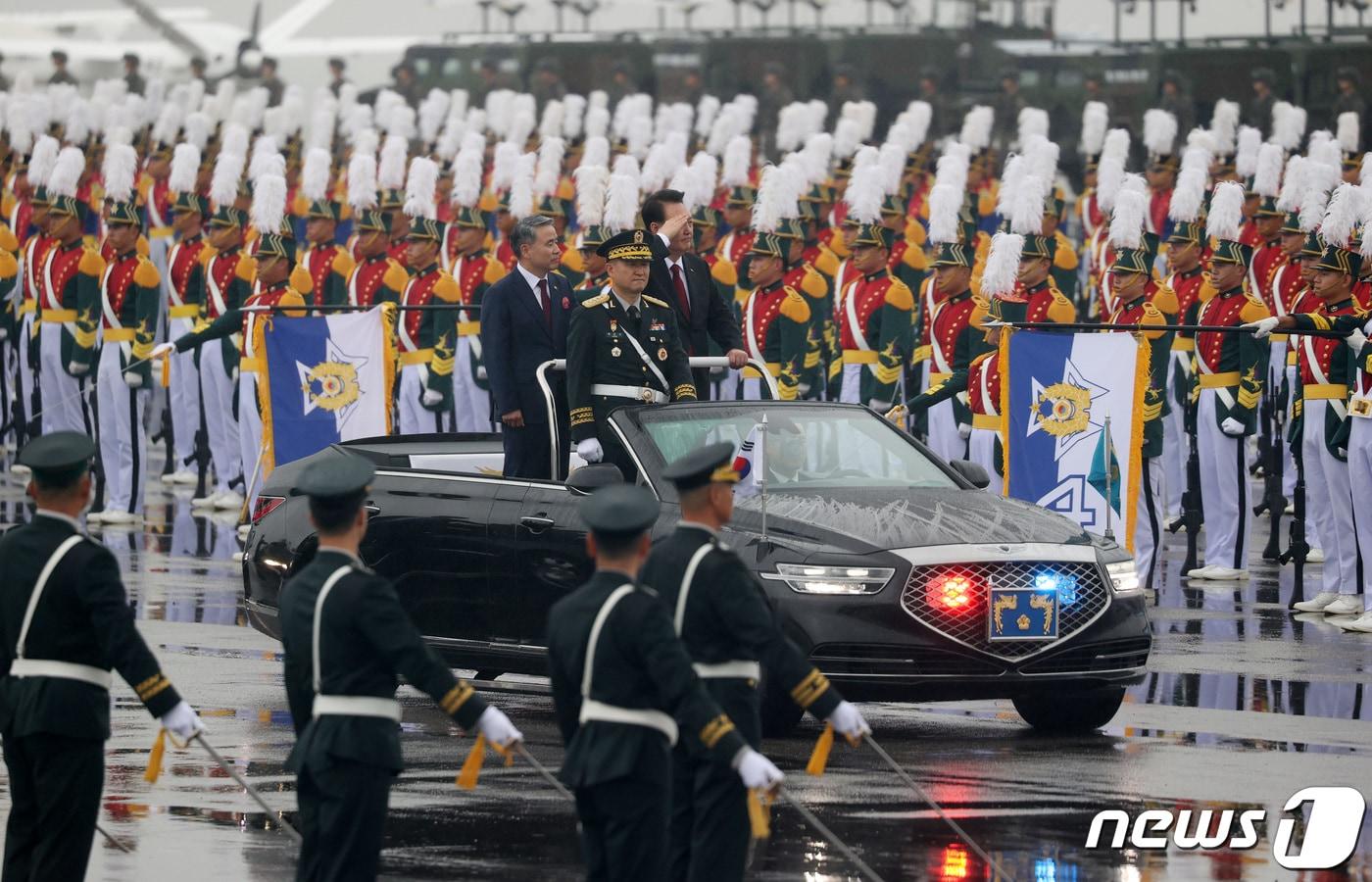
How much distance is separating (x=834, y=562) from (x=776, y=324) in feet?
29.2

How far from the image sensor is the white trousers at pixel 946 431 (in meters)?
19.1

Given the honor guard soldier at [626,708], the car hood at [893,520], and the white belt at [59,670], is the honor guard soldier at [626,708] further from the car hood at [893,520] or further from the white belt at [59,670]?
the car hood at [893,520]

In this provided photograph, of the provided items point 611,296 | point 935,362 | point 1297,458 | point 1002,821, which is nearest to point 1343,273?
point 1297,458

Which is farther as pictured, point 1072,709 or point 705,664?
point 1072,709

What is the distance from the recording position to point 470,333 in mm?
23031

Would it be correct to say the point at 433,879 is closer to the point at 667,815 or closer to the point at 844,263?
the point at 667,815

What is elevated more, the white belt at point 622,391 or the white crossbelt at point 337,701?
the white belt at point 622,391

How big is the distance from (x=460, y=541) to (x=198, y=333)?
692 centimetres

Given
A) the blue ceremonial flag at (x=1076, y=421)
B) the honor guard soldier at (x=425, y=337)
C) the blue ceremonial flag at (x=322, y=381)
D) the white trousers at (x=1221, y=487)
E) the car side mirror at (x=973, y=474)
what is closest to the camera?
the car side mirror at (x=973, y=474)

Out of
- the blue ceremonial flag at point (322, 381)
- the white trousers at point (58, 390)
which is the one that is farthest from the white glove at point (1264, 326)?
the white trousers at point (58, 390)

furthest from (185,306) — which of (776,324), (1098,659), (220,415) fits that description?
(1098,659)

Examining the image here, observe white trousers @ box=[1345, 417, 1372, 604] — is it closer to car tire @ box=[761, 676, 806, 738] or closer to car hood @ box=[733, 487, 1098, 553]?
car hood @ box=[733, 487, 1098, 553]

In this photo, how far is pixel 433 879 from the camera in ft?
27.9

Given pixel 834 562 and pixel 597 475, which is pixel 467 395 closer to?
pixel 597 475
